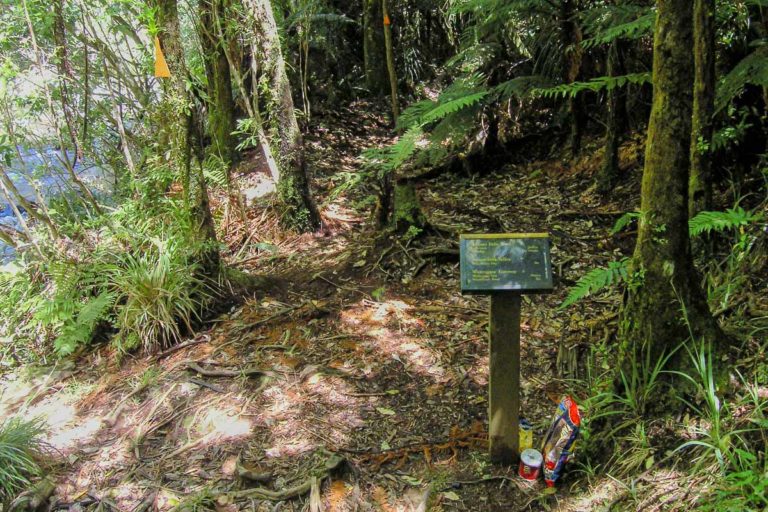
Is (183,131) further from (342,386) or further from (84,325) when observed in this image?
(342,386)

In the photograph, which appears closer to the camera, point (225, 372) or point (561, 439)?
point (561, 439)

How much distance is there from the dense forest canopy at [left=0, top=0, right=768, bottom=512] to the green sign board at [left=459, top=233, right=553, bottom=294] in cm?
14

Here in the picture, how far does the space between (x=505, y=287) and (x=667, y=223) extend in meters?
0.84

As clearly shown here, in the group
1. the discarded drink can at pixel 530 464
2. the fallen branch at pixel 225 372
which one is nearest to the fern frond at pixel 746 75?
the discarded drink can at pixel 530 464

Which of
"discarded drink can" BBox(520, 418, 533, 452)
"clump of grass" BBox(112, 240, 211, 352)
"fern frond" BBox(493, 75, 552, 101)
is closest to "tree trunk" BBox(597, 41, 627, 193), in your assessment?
"fern frond" BBox(493, 75, 552, 101)

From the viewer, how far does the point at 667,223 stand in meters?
2.66

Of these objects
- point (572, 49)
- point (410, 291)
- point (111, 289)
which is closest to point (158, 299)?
point (111, 289)

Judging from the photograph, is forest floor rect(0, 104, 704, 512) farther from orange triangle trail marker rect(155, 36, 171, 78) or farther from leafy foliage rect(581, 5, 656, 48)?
orange triangle trail marker rect(155, 36, 171, 78)

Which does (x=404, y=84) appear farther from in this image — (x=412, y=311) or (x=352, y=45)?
(x=412, y=311)

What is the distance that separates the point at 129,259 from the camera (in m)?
4.91

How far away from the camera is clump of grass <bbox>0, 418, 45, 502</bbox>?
129 inches

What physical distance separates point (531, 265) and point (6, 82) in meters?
5.03

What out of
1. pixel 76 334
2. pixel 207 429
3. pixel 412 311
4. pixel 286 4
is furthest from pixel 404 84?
pixel 207 429

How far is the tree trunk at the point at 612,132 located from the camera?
527cm
